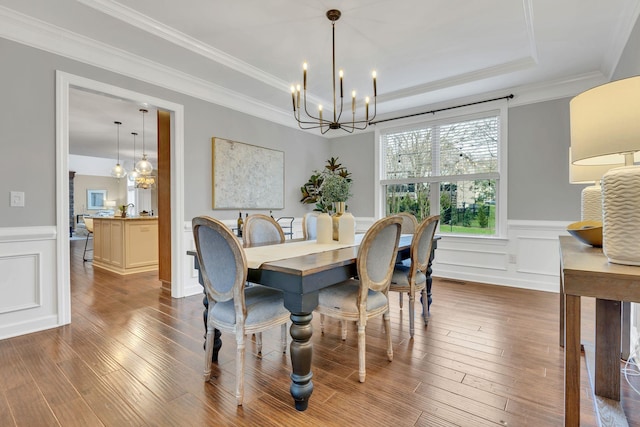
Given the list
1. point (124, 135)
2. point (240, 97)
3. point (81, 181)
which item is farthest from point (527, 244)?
point (81, 181)

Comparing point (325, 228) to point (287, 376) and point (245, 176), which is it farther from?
point (245, 176)

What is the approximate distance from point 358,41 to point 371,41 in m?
0.13

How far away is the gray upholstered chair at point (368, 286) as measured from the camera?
1.82m

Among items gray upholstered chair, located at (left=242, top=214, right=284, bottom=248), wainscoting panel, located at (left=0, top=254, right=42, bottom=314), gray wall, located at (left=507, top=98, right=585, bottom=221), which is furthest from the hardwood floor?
gray wall, located at (left=507, top=98, right=585, bottom=221)

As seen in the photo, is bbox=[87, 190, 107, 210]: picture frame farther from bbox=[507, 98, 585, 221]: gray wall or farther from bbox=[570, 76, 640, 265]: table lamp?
bbox=[570, 76, 640, 265]: table lamp

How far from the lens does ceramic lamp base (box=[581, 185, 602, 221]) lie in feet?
6.14

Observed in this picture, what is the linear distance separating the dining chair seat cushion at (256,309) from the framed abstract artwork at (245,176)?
2.43m

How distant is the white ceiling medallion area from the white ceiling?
0.01 metres

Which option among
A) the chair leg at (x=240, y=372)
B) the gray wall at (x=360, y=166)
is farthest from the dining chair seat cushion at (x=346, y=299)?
the gray wall at (x=360, y=166)

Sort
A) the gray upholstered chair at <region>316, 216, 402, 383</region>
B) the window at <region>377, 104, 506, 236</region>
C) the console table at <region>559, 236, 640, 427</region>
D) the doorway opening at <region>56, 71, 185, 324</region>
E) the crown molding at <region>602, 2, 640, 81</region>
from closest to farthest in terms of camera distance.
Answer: the console table at <region>559, 236, 640, 427</region>
the gray upholstered chair at <region>316, 216, 402, 383</region>
the crown molding at <region>602, 2, 640, 81</region>
the doorway opening at <region>56, 71, 185, 324</region>
the window at <region>377, 104, 506, 236</region>

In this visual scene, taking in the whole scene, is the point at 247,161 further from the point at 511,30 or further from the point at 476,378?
the point at 476,378

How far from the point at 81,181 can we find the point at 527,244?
1375 centimetres

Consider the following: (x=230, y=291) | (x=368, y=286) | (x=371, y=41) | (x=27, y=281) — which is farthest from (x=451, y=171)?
(x=27, y=281)

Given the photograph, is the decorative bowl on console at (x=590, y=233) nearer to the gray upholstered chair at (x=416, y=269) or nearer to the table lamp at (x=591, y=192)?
the table lamp at (x=591, y=192)
